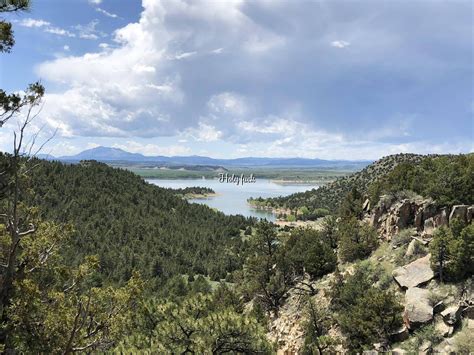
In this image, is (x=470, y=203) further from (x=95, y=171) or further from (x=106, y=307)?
(x=95, y=171)

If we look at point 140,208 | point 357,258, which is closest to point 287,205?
point 140,208

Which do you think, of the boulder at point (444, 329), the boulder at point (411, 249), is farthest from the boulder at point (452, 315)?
the boulder at point (411, 249)

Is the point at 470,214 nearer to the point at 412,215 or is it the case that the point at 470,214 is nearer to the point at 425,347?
the point at 412,215

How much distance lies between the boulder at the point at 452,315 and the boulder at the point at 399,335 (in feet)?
6.65

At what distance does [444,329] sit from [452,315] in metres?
0.73

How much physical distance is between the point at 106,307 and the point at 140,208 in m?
74.5

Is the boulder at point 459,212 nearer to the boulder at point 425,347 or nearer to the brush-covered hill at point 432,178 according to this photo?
the brush-covered hill at point 432,178

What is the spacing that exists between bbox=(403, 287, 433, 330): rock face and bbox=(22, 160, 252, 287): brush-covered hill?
3752 centimetres

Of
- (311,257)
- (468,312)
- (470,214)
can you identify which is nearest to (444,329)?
(468,312)

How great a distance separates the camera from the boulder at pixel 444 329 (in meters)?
17.0

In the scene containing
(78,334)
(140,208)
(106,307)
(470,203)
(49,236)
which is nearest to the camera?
(78,334)

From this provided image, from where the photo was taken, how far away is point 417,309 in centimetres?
1897

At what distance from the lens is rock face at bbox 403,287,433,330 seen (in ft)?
60.9

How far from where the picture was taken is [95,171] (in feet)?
312
